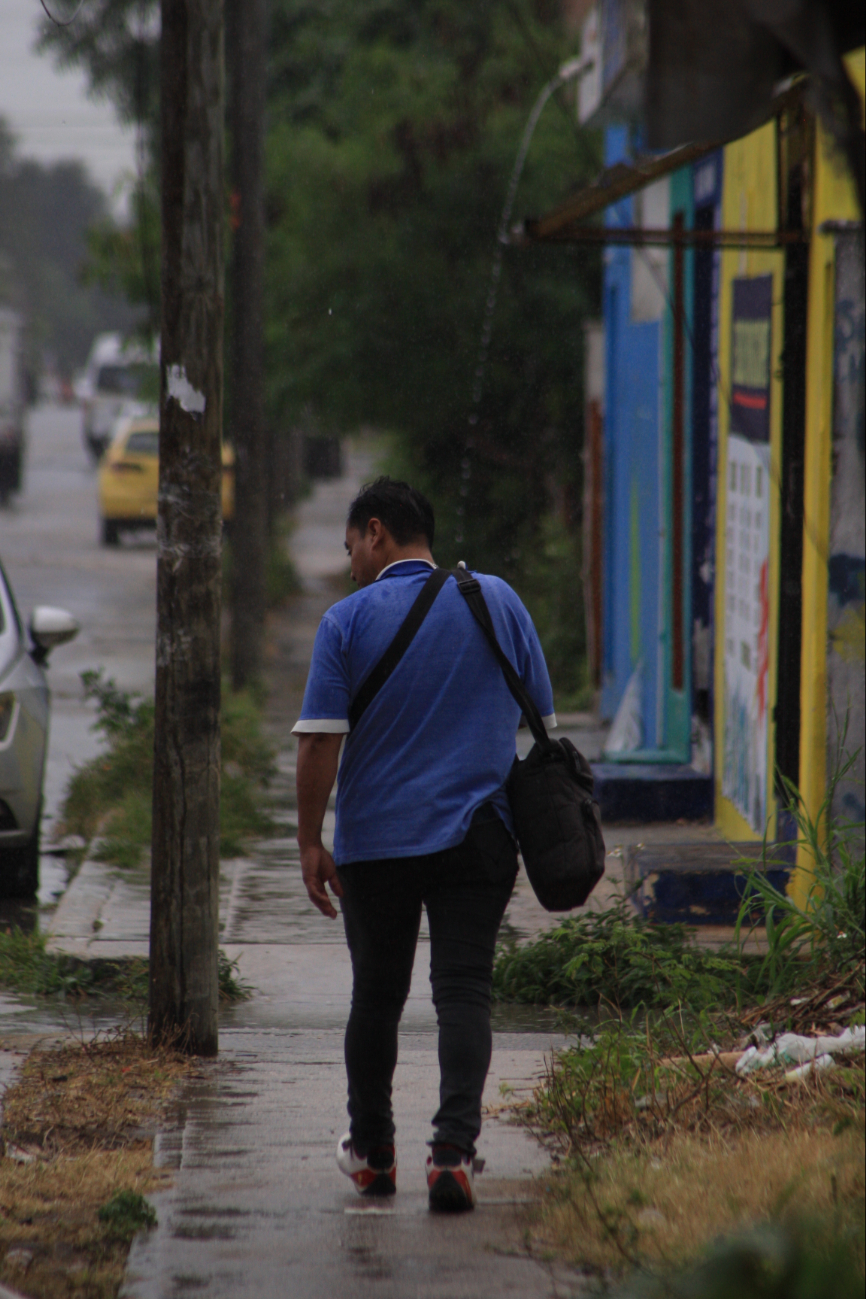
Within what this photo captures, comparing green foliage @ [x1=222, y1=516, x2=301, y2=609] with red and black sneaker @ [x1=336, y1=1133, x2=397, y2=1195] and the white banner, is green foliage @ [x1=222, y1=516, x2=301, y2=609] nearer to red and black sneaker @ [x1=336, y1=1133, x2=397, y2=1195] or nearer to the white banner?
the white banner

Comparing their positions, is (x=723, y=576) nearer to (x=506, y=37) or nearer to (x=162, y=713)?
(x=162, y=713)

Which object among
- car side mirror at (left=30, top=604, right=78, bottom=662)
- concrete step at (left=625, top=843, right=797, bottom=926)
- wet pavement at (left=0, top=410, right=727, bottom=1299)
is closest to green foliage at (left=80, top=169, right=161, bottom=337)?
wet pavement at (left=0, top=410, right=727, bottom=1299)

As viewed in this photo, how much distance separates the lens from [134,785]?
379 inches

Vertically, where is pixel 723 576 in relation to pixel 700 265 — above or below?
below

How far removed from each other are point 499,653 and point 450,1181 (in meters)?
1.21

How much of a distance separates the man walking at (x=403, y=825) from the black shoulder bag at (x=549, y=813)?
4cm

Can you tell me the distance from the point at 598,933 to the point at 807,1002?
153 centimetres

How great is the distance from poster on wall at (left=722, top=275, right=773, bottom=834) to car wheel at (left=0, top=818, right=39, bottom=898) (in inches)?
125

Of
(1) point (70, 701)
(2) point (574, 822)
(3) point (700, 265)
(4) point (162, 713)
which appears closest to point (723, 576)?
(3) point (700, 265)

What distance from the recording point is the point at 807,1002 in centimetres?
468

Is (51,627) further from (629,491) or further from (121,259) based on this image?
(121,259)

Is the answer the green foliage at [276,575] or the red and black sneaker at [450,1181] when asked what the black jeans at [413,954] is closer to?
the red and black sneaker at [450,1181]

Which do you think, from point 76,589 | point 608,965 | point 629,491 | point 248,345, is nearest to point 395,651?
point 608,965

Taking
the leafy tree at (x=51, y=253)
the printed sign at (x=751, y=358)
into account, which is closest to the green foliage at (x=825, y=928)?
the printed sign at (x=751, y=358)
